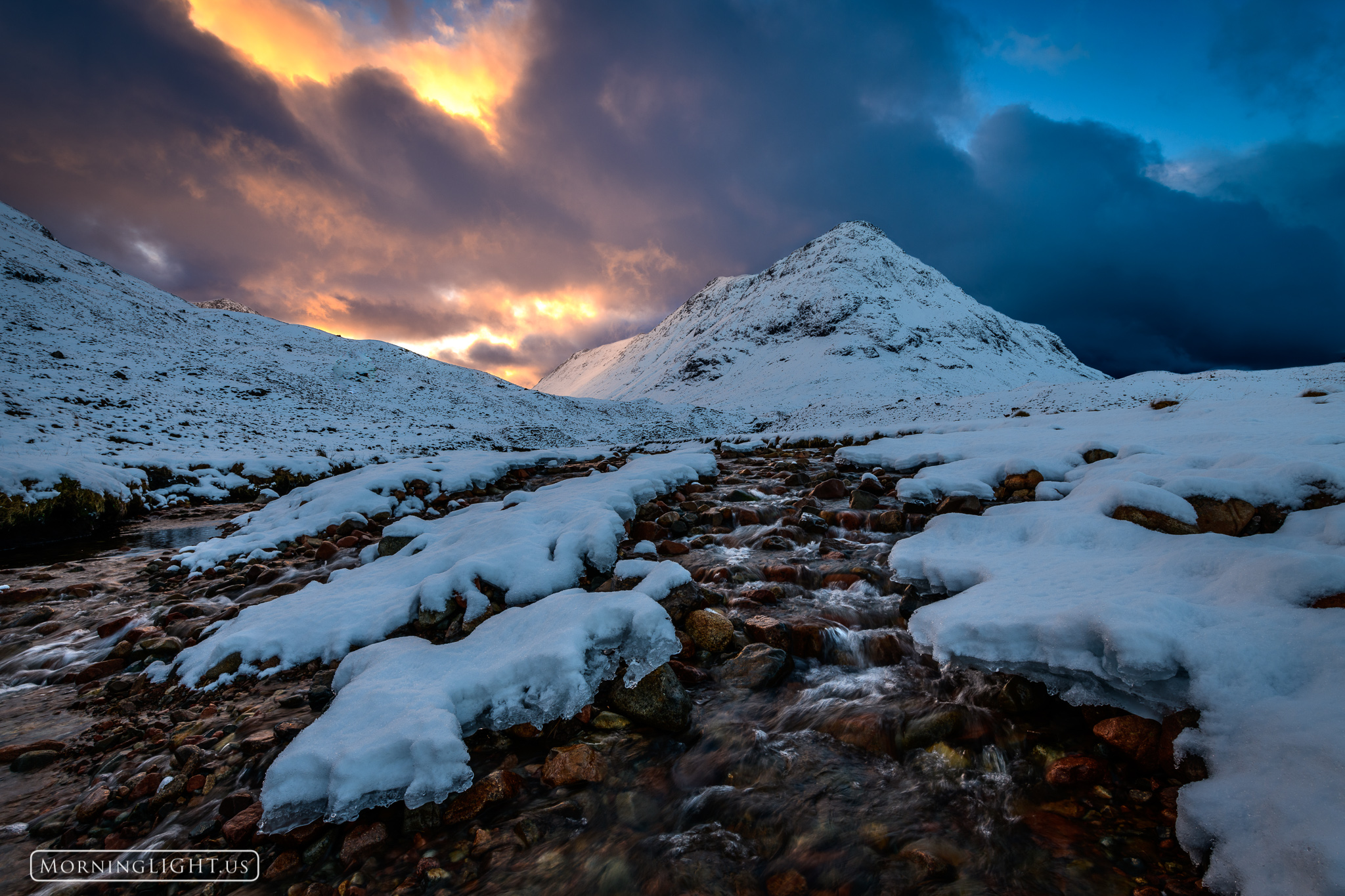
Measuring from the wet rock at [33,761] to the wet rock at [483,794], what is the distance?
3269 millimetres

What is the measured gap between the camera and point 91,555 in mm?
8383

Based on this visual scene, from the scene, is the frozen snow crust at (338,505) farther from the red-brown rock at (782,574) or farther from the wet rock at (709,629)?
the red-brown rock at (782,574)

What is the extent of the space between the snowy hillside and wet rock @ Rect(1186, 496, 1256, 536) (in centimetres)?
1870

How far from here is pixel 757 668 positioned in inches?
159

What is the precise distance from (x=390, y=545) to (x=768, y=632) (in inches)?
212

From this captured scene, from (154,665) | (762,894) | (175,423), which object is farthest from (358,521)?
(175,423)

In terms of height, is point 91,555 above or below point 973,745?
above

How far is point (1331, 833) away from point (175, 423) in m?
34.3

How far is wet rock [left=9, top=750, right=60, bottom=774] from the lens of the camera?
129 inches

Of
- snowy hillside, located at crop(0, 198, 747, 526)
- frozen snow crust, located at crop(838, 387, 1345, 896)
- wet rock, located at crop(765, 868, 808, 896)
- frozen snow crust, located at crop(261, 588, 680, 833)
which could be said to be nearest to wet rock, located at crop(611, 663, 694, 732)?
frozen snow crust, located at crop(261, 588, 680, 833)

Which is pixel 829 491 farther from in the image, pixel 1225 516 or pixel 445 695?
pixel 445 695

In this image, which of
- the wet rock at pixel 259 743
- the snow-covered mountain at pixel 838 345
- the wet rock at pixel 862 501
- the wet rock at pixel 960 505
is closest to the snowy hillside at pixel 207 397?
the wet rock at pixel 259 743

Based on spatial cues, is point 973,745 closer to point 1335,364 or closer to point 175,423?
point 175,423

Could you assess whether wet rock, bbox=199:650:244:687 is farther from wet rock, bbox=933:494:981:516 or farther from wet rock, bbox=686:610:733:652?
wet rock, bbox=933:494:981:516
